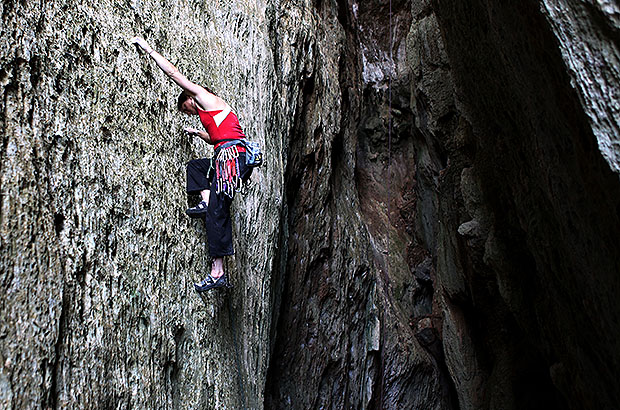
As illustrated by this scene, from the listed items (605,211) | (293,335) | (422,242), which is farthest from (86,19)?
(422,242)

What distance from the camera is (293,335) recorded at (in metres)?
8.54

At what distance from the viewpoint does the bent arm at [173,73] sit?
4.07 meters

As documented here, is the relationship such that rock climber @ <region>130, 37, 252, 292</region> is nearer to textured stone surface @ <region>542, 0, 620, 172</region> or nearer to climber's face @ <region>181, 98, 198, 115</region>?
climber's face @ <region>181, 98, 198, 115</region>

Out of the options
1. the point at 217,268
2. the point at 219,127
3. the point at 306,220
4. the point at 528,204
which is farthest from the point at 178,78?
the point at 306,220

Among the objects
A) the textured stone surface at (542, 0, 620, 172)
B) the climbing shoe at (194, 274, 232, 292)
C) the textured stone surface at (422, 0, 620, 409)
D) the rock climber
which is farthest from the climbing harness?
the textured stone surface at (542, 0, 620, 172)

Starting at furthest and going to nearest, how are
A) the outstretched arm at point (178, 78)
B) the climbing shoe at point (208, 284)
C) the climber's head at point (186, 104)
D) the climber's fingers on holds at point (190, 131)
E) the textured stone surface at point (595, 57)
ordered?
the climber's fingers on holds at point (190, 131), the climbing shoe at point (208, 284), the climber's head at point (186, 104), the outstretched arm at point (178, 78), the textured stone surface at point (595, 57)

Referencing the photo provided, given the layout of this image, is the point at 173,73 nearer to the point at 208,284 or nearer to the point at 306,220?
the point at 208,284

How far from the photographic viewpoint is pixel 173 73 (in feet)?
13.6

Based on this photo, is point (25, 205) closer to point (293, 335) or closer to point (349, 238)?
point (293, 335)

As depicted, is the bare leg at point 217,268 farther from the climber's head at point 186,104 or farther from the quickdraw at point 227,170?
the climber's head at point 186,104

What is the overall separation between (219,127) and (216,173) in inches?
15.4

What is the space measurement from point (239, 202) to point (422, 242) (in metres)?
6.78

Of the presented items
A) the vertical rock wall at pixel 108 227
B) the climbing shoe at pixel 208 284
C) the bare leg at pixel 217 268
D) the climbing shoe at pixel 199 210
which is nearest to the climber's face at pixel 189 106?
the vertical rock wall at pixel 108 227

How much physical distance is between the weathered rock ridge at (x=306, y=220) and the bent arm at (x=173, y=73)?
14.4 inches
